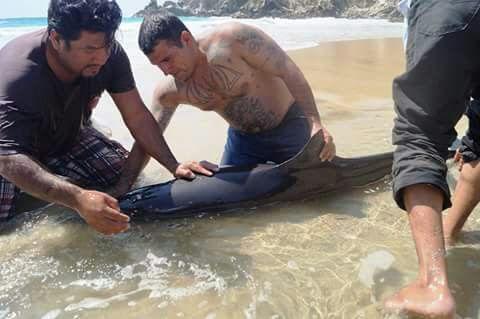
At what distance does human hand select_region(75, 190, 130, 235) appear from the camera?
8.21ft

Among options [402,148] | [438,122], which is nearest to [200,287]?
[402,148]

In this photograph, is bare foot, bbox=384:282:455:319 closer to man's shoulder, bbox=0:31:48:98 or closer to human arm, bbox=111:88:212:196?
human arm, bbox=111:88:212:196

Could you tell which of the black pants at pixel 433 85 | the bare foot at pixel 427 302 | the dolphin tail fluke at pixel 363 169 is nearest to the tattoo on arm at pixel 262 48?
the dolphin tail fluke at pixel 363 169

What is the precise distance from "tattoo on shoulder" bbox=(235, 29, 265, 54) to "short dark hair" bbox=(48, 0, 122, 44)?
3.02ft

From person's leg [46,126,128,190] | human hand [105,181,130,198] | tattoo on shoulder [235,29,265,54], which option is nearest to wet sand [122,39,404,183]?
person's leg [46,126,128,190]

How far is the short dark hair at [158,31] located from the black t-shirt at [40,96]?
0.28 meters

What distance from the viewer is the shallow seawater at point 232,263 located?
2.25 metres

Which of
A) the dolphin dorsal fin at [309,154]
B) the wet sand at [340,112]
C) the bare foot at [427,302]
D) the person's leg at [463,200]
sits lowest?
the wet sand at [340,112]

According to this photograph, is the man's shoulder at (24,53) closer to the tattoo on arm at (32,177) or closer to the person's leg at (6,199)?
the tattoo on arm at (32,177)

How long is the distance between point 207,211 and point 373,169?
1145 millimetres

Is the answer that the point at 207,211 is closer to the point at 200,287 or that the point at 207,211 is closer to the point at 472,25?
the point at 200,287

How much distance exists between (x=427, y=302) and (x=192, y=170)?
1976mm

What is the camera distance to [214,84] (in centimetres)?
361

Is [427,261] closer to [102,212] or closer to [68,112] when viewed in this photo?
[102,212]
